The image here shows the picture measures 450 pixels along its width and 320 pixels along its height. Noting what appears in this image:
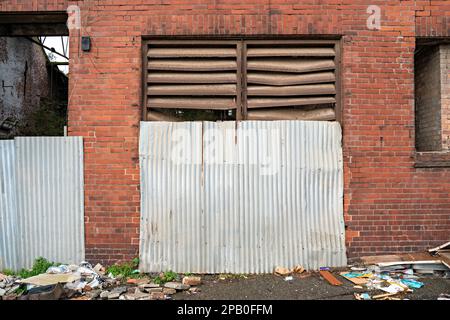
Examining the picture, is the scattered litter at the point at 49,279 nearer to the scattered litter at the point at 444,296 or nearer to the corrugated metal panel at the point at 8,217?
the corrugated metal panel at the point at 8,217

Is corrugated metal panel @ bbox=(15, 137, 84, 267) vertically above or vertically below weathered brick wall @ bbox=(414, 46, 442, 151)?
below

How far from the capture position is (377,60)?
4.61m

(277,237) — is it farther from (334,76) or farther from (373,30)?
(373,30)

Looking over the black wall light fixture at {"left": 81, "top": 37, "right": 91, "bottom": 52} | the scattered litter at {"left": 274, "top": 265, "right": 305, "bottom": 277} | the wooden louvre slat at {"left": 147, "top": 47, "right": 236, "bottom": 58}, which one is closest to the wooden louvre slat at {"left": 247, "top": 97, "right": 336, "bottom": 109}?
the wooden louvre slat at {"left": 147, "top": 47, "right": 236, "bottom": 58}

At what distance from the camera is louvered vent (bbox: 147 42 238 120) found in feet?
15.4

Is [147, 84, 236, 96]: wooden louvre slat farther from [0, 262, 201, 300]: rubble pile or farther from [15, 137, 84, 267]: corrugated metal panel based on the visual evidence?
[0, 262, 201, 300]: rubble pile

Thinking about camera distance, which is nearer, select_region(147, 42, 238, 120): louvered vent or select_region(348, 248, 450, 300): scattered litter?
select_region(348, 248, 450, 300): scattered litter

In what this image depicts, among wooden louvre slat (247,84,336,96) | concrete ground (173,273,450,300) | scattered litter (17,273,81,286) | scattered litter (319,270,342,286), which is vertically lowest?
concrete ground (173,273,450,300)

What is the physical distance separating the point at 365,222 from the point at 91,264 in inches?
160

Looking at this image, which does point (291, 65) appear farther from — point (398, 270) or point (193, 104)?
point (398, 270)

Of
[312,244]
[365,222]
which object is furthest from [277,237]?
[365,222]

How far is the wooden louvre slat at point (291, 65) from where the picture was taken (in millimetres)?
4691

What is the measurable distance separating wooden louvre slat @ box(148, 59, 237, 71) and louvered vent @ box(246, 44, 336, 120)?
34 cm

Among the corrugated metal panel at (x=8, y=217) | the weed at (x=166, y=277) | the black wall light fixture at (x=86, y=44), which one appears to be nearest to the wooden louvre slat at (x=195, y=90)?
the black wall light fixture at (x=86, y=44)
